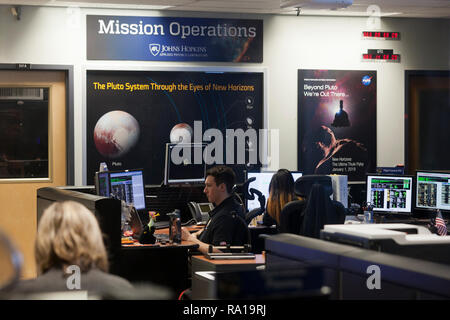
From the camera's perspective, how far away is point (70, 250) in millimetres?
1800

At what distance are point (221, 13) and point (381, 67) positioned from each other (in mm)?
1908

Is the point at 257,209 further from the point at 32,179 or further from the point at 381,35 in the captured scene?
the point at 381,35

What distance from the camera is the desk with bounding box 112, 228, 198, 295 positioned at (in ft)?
15.3

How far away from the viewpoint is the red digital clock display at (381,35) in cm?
740

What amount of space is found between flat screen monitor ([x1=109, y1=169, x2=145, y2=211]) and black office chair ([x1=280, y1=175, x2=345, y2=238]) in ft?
4.01

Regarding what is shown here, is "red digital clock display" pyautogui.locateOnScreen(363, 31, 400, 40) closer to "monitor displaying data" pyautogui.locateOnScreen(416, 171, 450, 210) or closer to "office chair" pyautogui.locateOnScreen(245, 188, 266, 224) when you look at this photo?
"monitor displaying data" pyautogui.locateOnScreen(416, 171, 450, 210)

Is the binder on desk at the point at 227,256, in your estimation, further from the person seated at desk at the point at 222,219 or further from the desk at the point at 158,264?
the desk at the point at 158,264

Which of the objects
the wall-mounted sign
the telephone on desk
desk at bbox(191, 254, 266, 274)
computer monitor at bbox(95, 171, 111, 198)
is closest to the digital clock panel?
the wall-mounted sign

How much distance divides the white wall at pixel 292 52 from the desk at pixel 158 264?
89.1 inches

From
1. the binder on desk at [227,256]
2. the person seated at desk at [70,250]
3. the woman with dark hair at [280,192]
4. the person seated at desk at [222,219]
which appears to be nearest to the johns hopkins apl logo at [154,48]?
the woman with dark hair at [280,192]

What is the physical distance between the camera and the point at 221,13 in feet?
23.1

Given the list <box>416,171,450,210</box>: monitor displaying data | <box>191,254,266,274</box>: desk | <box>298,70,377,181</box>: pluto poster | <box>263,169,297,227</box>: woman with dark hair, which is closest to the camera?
<box>191,254,266,274</box>: desk

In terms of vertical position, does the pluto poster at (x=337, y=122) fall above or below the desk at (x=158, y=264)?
above
